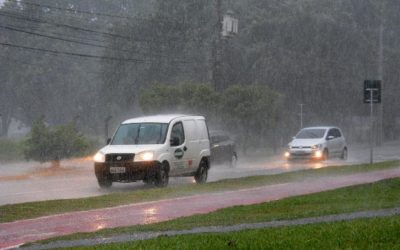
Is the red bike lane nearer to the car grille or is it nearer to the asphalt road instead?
the car grille

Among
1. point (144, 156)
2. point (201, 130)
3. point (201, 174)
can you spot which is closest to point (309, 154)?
point (201, 130)

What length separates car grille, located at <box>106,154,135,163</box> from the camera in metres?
20.2

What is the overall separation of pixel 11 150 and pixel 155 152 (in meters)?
24.0

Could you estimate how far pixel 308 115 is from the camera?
196 feet

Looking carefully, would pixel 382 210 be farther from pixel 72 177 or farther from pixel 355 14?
pixel 355 14

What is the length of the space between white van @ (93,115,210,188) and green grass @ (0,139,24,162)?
801 inches

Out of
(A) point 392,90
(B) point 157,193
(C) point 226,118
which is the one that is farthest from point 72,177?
(A) point 392,90

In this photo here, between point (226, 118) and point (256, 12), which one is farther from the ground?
point (256, 12)

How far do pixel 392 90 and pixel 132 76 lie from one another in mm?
21103

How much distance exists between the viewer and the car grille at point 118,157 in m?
20.2

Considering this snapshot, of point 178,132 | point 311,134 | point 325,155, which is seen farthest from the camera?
point 311,134

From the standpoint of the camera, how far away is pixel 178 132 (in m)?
22.0

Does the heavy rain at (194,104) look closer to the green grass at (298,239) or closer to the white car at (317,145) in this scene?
the white car at (317,145)

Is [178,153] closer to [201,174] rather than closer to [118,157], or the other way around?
[201,174]
